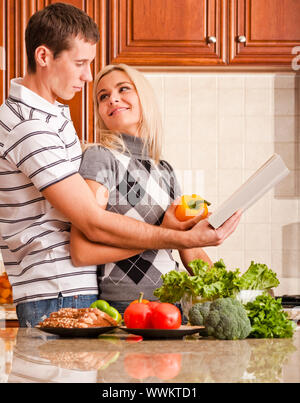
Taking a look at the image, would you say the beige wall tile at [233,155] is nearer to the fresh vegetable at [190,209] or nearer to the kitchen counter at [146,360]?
the fresh vegetable at [190,209]

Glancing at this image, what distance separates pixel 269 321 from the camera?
4.41 ft

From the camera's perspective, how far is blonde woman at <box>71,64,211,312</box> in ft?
5.95

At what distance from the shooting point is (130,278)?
1.83 metres

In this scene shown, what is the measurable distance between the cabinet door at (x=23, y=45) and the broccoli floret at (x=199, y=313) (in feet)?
5.90

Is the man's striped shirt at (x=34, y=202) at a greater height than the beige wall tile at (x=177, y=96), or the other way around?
the beige wall tile at (x=177, y=96)

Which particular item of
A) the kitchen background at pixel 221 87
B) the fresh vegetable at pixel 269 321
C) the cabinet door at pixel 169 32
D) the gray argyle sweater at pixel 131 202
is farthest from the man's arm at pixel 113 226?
the cabinet door at pixel 169 32

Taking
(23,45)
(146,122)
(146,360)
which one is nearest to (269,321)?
(146,360)

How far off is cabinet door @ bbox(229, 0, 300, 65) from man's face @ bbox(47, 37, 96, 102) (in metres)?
1.34

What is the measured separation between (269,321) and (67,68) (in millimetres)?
943

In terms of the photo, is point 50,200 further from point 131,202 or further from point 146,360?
point 146,360

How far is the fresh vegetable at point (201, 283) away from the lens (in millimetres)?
1412

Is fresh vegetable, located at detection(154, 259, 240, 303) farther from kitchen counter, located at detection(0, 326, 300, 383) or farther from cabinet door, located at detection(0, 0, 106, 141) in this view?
cabinet door, located at detection(0, 0, 106, 141)
